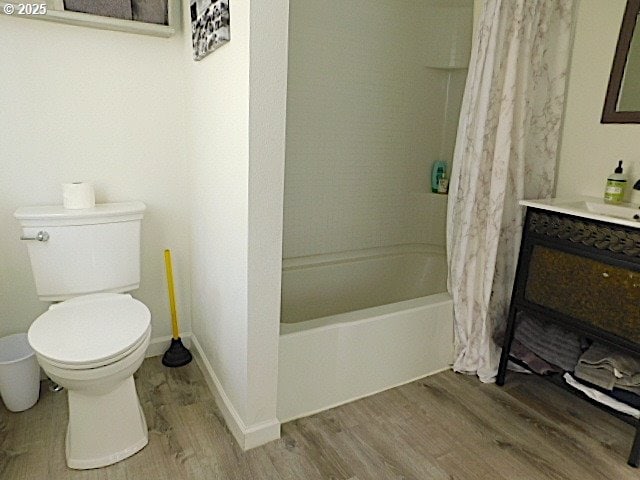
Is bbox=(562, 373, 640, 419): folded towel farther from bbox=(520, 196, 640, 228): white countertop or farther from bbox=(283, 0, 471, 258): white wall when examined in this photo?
bbox=(283, 0, 471, 258): white wall

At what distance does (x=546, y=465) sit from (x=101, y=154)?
2.22 meters

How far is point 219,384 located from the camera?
1866 millimetres

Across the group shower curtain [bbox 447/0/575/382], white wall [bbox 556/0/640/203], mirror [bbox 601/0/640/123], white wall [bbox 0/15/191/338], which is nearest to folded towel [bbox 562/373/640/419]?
shower curtain [bbox 447/0/575/382]

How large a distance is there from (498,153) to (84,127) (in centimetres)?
181

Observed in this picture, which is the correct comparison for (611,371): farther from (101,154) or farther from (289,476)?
(101,154)

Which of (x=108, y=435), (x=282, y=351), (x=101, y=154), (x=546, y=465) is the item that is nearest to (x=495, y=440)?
(x=546, y=465)

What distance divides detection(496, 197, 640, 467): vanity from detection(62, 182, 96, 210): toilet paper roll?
1861 millimetres

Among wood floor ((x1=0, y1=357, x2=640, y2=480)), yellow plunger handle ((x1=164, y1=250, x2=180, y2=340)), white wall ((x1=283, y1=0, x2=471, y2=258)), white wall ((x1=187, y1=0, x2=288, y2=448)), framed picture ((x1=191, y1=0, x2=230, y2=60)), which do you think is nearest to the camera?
white wall ((x1=187, y1=0, x2=288, y2=448))

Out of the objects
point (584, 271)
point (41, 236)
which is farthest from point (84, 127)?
point (584, 271)

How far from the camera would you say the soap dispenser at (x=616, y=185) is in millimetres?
1791

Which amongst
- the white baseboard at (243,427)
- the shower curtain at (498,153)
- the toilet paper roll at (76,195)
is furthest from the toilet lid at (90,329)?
the shower curtain at (498,153)

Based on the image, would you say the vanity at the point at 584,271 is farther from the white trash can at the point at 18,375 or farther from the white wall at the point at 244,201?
the white trash can at the point at 18,375

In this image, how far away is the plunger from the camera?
2088 mm

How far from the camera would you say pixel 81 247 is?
1.74m
